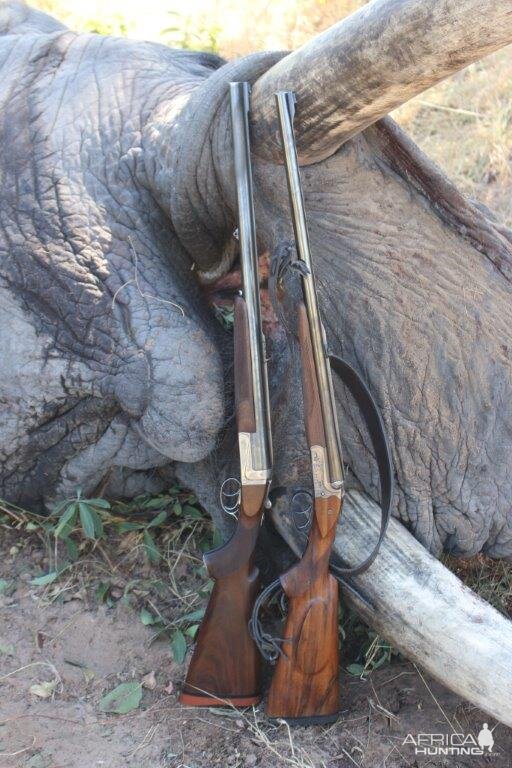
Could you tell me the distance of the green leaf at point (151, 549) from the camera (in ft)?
11.2

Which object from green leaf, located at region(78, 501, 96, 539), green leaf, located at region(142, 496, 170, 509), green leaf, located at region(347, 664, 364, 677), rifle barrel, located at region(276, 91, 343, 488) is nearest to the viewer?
rifle barrel, located at region(276, 91, 343, 488)


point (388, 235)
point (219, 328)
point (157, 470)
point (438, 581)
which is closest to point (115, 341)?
point (219, 328)

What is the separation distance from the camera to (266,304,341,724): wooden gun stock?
274 centimetres

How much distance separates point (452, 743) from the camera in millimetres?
2793

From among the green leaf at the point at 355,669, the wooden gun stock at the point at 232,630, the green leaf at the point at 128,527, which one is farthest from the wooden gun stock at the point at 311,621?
the green leaf at the point at 128,527

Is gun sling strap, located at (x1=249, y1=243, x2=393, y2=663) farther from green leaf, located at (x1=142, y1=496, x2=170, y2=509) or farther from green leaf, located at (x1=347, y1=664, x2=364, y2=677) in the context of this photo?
green leaf, located at (x1=142, y1=496, x2=170, y2=509)

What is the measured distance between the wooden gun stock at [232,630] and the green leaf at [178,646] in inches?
8.0

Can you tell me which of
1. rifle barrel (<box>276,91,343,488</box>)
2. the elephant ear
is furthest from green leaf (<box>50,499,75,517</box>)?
the elephant ear

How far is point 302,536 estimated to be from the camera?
2879mm

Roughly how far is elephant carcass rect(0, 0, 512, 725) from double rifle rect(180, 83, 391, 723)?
0.37 feet

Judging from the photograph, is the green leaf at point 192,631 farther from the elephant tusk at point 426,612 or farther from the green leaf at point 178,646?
the elephant tusk at point 426,612

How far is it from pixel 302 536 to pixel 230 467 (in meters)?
0.32

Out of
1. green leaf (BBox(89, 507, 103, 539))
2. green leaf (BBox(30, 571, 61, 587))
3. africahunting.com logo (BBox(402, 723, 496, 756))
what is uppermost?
green leaf (BBox(89, 507, 103, 539))

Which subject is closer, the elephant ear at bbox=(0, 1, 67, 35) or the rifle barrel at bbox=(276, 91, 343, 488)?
the rifle barrel at bbox=(276, 91, 343, 488)
